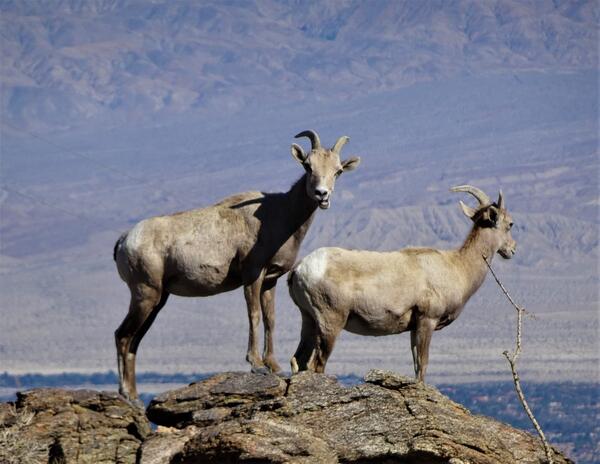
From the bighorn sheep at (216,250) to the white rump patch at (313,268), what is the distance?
1432mm

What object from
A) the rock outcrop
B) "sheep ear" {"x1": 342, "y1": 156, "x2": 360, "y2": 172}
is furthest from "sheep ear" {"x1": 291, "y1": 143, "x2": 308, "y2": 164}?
the rock outcrop

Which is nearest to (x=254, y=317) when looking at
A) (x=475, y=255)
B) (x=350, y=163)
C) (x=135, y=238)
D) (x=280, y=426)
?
(x=135, y=238)

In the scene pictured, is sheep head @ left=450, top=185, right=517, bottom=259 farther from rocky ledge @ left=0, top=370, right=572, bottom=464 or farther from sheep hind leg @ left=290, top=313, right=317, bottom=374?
rocky ledge @ left=0, top=370, right=572, bottom=464

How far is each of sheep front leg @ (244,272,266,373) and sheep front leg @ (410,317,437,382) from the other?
93.1 inches

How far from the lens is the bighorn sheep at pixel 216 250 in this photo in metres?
29.3

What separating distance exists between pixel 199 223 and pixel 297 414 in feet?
19.1

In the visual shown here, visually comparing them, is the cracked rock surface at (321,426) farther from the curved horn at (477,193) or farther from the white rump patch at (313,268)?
the curved horn at (477,193)

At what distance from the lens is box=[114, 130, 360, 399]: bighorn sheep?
96.1 ft

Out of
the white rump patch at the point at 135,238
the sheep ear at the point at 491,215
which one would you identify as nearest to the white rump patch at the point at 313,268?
the white rump patch at the point at 135,238

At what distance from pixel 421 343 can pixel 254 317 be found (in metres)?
2.68

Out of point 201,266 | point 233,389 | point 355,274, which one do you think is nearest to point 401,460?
point 233,389

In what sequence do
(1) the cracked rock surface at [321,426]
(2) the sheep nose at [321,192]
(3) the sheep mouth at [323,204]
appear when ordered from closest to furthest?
(1) the cracked rock surface at [321,426]
(3) the sheep mouth at [323,204]
(2) the sheep nose at [321,192]

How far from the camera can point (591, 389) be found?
656ft

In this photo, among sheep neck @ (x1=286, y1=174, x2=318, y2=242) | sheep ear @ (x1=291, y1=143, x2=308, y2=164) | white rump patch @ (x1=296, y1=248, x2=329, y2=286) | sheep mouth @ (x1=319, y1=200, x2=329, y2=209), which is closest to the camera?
white rump patch @ (x1=296, y1=248, x2=329, y2=286)
